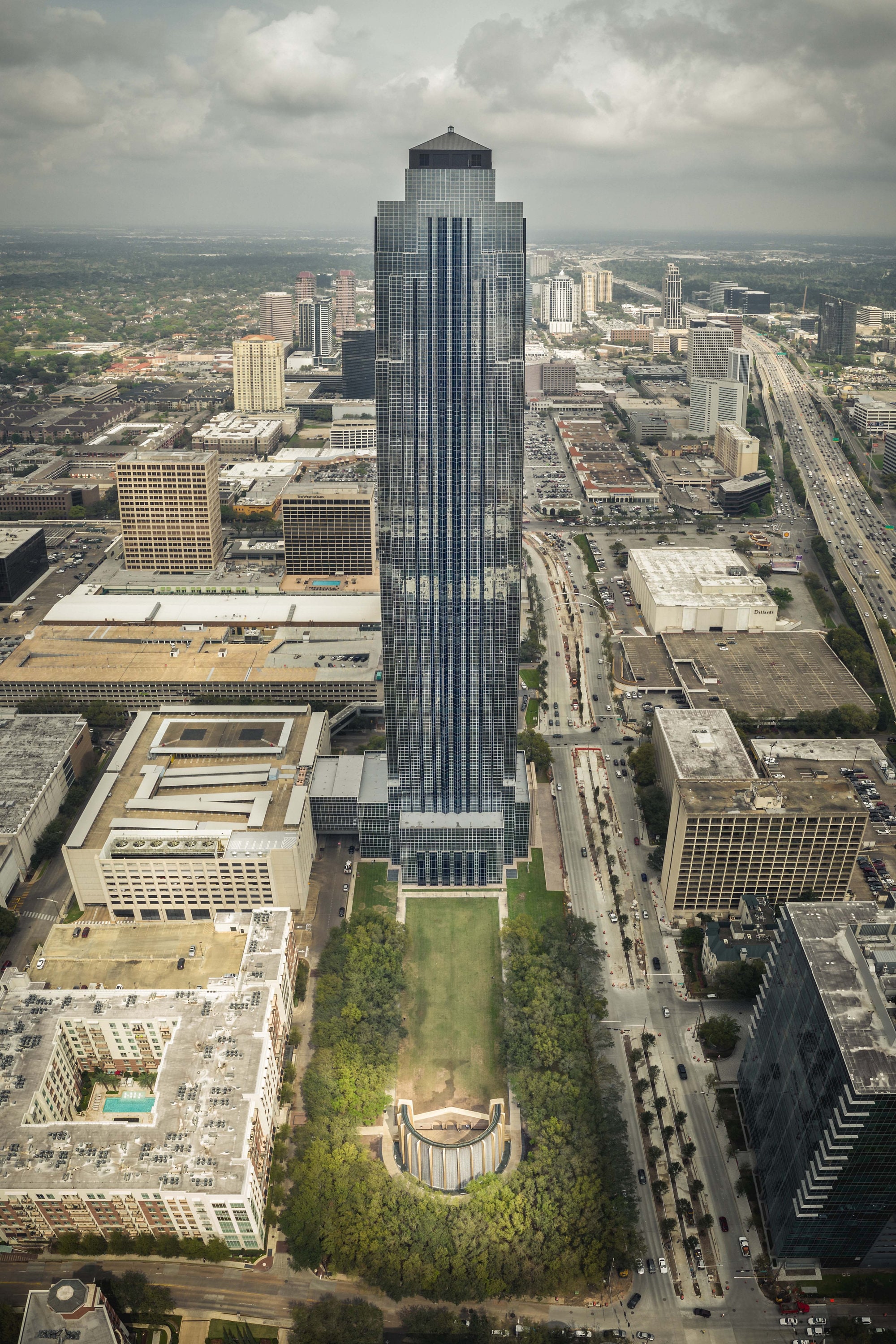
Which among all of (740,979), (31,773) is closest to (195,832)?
(31,773)

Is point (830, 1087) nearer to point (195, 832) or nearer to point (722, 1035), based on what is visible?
point (722, 1035)

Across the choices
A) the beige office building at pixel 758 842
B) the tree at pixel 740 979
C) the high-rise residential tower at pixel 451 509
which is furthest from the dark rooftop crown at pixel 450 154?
the tree at pixel 740 979

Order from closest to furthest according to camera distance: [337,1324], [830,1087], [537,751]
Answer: [830,1087]
[337,1324]
[537,751]

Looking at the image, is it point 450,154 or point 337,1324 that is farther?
point 450,154

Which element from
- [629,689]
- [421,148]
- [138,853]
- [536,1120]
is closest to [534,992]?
[536,1120]

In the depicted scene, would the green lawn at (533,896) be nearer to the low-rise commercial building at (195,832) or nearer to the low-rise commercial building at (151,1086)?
the low-rise commercial building at (195,832)

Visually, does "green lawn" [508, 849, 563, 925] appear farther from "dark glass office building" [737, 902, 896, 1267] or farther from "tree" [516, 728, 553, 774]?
"dark glass office building" [737, 902, 896, 1267]

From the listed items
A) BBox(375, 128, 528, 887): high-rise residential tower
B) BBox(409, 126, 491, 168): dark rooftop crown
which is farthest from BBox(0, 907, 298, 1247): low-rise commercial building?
BBox(409, 126, 491, 168): dark rooftop crown

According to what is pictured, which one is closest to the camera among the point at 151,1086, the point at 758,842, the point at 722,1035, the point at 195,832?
the point at 151,1086
